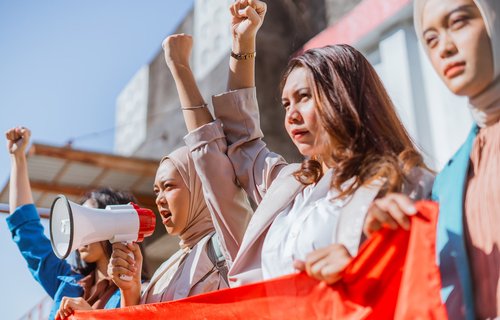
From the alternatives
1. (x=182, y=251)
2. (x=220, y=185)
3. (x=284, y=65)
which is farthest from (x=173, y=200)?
(x=284, y=65)

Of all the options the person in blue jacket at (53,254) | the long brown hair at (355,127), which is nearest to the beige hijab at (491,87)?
the long brown hair at (355,127)

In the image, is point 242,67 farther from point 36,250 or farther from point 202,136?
point 36,250

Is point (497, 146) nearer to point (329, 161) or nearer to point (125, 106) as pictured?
point (329, 161)

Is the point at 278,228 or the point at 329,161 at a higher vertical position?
the point at 329,161

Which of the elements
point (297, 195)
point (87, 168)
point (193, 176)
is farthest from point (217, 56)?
point (297, 195)

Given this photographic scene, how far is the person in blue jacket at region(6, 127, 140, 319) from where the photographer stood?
111 inches

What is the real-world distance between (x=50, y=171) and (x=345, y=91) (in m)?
6.20

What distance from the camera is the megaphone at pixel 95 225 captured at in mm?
2297

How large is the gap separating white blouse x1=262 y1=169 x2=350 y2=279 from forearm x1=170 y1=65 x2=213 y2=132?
0.52 m

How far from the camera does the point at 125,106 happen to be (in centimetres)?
1451

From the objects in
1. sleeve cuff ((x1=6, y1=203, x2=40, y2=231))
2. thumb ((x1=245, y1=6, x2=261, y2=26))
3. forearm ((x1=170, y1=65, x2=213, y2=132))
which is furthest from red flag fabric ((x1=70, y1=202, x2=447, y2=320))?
sleeve cuff ((x1=6, y1=203, x2=40, y2=231))

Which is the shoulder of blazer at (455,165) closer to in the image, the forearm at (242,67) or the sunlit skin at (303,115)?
the sunlit skin at (303,115)

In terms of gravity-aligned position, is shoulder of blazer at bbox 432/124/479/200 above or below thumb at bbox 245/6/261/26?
below

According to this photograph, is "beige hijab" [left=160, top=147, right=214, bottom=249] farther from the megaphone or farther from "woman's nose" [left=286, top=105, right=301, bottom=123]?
"woman's nose" [left=286, top=105, right=301, bottom=123]
